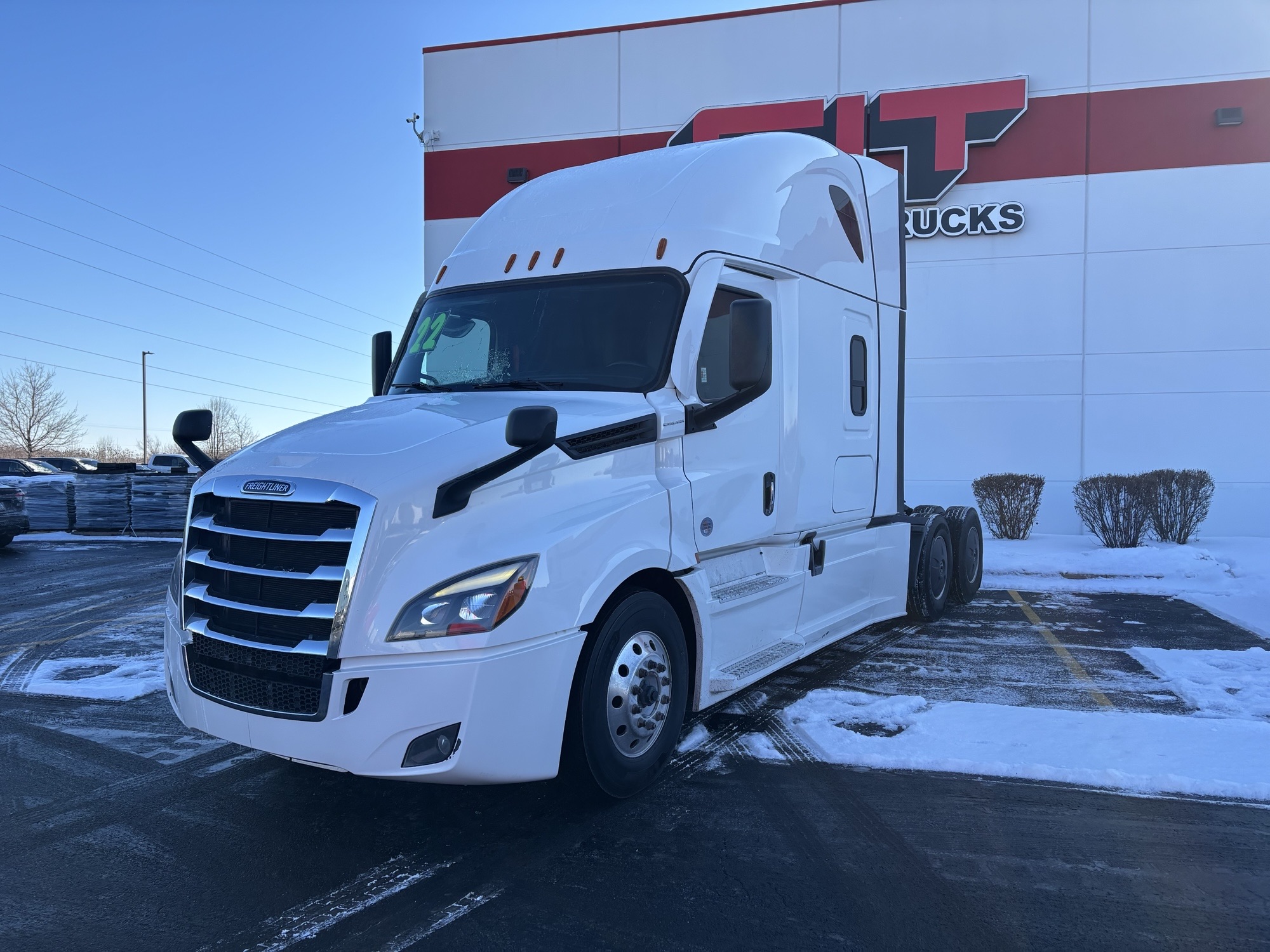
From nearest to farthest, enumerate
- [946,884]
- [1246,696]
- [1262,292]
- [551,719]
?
1. [946,884]
2. [551,719]
3. [1246,696]
4. [1262,292]

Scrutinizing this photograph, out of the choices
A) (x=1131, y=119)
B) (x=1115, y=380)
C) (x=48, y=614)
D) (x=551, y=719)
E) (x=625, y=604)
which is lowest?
(x=48, y=614)

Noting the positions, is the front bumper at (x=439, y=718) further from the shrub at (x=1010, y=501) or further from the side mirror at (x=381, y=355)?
the shrub at (x=1010, y=501)

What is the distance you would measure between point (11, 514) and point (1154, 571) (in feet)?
59.1

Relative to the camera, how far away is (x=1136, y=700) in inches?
226

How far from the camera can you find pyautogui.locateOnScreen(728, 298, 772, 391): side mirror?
4.66 m

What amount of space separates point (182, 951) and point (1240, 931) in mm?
3539

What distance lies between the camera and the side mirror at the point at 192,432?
4430mm

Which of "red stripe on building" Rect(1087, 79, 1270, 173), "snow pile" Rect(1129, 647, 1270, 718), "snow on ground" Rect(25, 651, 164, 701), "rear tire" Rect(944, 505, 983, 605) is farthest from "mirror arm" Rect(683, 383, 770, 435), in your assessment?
"red stripe on building" Rect(1087, 79, 1270, 173)

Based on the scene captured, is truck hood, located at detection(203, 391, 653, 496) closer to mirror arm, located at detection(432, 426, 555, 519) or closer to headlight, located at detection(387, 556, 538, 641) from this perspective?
mirror arm, located at detection(432, 426, 555, 519)

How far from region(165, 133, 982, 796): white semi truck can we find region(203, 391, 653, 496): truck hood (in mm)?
17

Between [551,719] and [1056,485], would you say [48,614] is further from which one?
[1056,485]

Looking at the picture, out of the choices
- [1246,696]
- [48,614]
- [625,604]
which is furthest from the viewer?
[48,614]

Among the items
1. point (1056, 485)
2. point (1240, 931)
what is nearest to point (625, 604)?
point (1240, 931)

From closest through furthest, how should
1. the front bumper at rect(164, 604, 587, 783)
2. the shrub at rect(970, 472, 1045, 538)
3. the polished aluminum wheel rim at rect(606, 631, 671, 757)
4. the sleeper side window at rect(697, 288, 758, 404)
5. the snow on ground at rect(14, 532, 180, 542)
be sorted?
the front bumper at rect(164, 604, 587, 783)
the polished aluminum wheel rim at rect(606, 631, 671, 757)
the sleeper side window at rect(697, 288, 758, 404)
the shrub at rect(970, 472, 1045, 538)
the snow on ground at rect(14, 532, 180, 542)
